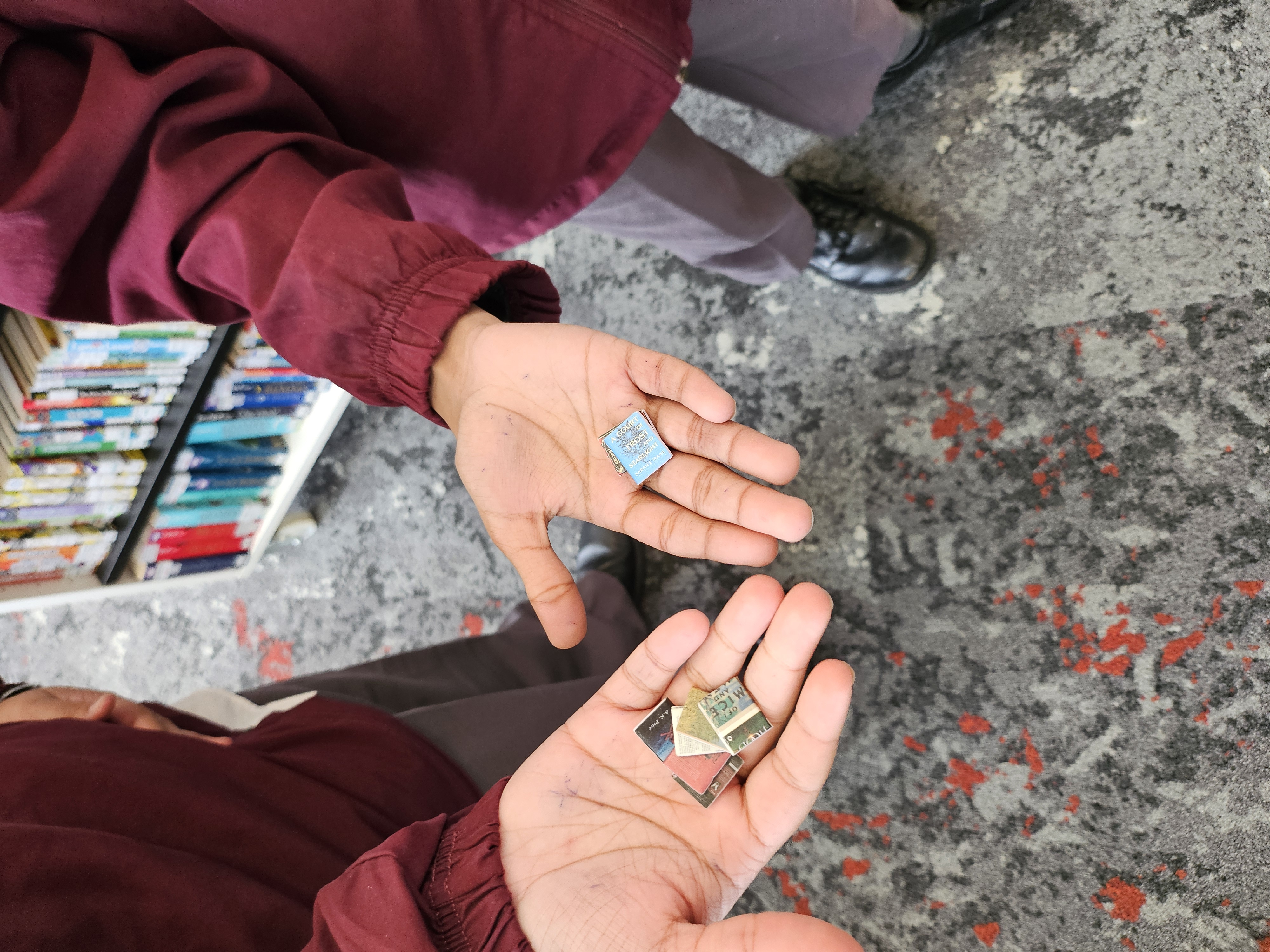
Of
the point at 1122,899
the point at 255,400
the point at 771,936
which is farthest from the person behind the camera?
the point at 255,400

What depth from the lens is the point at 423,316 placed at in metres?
0.79

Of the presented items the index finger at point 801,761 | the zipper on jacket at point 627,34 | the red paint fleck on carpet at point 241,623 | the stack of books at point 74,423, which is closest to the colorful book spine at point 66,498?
the stack of books at point 74,423

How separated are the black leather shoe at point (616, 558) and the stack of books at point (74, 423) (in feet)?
2.95

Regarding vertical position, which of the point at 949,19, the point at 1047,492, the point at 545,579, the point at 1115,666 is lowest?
the point at 545,579

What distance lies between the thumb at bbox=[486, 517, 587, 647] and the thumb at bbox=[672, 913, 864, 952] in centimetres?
34

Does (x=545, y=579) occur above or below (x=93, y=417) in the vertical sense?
above

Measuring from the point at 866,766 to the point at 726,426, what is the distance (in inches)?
33.7

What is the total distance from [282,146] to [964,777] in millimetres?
1436

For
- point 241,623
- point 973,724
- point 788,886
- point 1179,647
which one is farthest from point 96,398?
point 1179,647

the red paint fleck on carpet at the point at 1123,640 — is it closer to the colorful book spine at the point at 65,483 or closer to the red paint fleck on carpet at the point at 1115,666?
the red paint fleck on carpet at the point at 1115,666

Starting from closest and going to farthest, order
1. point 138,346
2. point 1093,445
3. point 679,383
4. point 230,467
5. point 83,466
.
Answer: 1. point 679,383
2. point 1093,445
3. point 138,346
4. point 83,466
5. point 230,467

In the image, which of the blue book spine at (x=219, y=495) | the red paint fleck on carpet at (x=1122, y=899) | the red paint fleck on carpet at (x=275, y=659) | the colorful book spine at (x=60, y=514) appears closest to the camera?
the red paint fleck on carpet at (x=1122, y=899)

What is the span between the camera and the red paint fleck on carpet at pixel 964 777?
1304 mm

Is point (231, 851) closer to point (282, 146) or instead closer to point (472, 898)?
point (472, 898)
